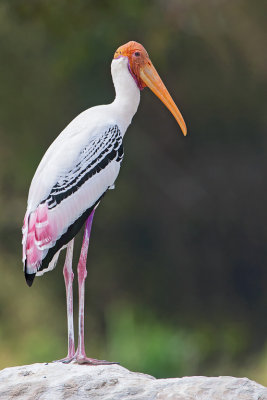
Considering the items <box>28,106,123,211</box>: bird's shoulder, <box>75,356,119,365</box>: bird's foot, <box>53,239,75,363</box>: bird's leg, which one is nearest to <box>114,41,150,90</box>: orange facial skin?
<box>28,106,123,211</box>: bird's shoulder

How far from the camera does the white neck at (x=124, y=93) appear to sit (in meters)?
5.58

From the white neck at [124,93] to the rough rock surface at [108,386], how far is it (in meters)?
1.16

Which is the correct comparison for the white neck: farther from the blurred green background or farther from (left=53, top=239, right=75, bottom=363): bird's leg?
the blurred green background

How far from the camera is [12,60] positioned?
1384 centimetres

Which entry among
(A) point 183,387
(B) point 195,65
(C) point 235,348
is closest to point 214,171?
(B) point 195,65

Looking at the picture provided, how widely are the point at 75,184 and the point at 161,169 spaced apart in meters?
9.10

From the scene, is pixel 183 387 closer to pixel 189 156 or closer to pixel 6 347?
pixel 6 347

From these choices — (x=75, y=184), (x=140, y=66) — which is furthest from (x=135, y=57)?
(x=75, y=184)

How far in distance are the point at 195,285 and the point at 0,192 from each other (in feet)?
9.74

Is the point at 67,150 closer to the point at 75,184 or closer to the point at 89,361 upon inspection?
the point at 75,184

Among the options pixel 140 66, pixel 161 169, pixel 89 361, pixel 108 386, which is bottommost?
pixel 108 386

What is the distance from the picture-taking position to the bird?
17.6 feet

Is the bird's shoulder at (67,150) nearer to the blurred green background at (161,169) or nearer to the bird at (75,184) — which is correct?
the bird at (75,184)

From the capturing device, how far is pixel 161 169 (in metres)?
14.5
